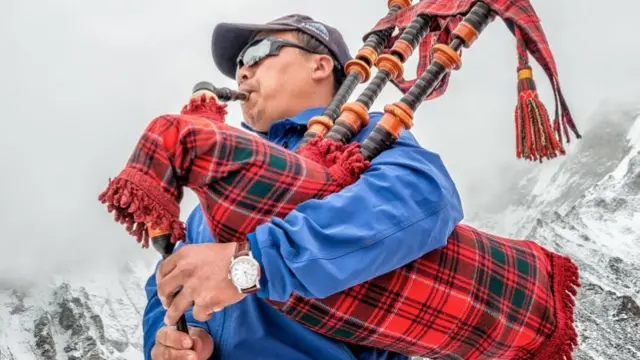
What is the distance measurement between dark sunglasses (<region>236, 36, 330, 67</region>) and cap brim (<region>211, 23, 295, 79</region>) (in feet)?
0.38

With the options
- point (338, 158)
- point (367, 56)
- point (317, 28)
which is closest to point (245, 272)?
point (338, 158)

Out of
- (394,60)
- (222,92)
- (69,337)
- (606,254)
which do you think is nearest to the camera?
(222,92)

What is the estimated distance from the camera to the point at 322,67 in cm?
398

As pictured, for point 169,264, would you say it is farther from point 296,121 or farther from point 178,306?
point 296,121

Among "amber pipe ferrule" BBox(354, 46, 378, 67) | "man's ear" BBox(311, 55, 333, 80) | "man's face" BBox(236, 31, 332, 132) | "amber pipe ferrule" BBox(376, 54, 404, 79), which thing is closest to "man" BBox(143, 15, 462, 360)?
"man's face" BBox(236, 31, 332, 132)

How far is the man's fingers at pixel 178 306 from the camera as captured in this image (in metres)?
2.46

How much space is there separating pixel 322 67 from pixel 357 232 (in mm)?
1825

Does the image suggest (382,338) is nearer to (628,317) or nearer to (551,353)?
(551,353)

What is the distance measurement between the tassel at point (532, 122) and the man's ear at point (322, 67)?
3.85 ft

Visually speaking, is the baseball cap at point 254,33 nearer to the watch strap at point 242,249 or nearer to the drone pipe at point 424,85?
the drone pipe at point 424,85

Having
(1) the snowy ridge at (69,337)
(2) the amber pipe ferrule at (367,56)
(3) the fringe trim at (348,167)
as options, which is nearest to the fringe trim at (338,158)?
(3) the fringe trim at (348,167)

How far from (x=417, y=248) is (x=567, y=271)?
1106mm

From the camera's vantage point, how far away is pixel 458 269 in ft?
9.51

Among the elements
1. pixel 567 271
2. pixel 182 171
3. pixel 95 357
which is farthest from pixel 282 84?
pixel 95 357
